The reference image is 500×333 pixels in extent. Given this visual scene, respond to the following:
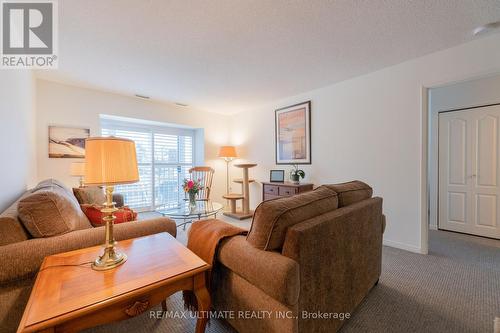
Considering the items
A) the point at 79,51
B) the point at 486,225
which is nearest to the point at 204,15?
the point at 79,51

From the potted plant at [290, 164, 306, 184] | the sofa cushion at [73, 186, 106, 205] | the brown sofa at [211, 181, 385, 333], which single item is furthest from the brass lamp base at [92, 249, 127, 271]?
the potted plant at [290, 164, 306, 184]

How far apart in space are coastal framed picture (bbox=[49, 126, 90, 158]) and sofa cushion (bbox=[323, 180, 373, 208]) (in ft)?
12.6

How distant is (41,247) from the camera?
3.73 feet

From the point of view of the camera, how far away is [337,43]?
2.26m

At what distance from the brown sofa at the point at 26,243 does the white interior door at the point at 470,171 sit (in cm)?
451

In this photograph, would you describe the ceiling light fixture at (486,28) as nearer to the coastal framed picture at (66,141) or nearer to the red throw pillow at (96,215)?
the red throw pillow at (96,215)

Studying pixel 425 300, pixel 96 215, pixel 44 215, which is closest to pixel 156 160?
pixel 96 215

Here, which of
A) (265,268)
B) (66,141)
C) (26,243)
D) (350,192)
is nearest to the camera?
(265,268)

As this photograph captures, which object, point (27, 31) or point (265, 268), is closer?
point (265, 268)

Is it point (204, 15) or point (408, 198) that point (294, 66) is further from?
point (408, 198)

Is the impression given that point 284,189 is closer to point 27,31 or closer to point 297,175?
point 297,175

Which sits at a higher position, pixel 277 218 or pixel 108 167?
pixel 108 167

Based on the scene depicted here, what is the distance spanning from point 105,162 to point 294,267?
103 centimetres

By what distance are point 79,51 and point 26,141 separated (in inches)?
48.6
